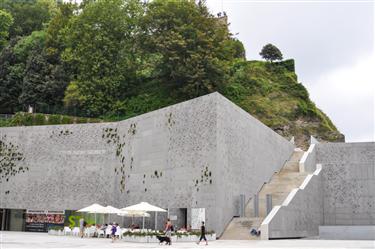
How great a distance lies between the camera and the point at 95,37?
164 feet

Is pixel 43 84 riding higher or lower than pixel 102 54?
lower

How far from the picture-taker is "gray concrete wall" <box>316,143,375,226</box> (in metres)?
35.5

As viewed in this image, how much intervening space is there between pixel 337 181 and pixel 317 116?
785 inches

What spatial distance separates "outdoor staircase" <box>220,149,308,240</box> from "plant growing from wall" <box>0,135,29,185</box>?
18527 millimetres

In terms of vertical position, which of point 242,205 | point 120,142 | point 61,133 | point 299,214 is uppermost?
point 61,133

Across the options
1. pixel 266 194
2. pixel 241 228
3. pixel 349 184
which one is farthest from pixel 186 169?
pixel 349 184

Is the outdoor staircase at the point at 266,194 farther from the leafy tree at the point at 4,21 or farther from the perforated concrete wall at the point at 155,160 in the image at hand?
the leafy tree at the point at 4,21

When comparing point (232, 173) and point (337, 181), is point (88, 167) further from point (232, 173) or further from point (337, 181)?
point (337, 181)

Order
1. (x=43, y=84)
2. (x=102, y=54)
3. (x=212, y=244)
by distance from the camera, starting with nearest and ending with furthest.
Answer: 1. (x=212, y=244)
2. (x=102, y=54)
3. (x=43, y=84)

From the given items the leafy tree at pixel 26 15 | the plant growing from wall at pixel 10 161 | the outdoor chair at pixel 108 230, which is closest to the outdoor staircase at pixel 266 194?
the outdoor chair at pixel 108 230

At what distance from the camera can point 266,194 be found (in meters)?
31.2

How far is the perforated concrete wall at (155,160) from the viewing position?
29469 millimetres

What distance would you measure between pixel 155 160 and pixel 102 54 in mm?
20744

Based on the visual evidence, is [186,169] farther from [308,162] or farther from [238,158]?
[308,162]
